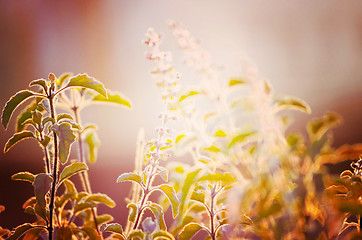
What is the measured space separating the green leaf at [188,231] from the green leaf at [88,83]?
14.5 inches

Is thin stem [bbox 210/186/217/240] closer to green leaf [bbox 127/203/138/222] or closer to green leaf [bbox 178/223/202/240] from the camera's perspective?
green leaf [bbox 178/223/202/240]

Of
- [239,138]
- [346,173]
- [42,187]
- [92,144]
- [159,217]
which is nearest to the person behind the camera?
[239,138]

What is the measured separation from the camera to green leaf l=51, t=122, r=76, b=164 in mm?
681

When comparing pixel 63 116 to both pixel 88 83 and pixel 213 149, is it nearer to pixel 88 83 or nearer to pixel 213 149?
pixel 88 83

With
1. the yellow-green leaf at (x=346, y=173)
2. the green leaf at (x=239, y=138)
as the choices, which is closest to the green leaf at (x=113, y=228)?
the green leaf at (x=239, y=138)

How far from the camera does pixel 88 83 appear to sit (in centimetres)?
76

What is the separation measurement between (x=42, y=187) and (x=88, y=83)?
25 centimetres

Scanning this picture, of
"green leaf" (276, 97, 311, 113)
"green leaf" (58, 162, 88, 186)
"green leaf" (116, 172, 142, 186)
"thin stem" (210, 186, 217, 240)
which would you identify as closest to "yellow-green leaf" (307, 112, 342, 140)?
"green leaf" (276, 97, 311, 113)

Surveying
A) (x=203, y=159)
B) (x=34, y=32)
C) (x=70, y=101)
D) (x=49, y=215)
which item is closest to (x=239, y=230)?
(x=203, y=159)

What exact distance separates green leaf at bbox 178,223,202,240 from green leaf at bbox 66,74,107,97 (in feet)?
1.21

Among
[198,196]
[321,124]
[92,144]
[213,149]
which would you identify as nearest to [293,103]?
[321,124]

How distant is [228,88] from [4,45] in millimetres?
5141

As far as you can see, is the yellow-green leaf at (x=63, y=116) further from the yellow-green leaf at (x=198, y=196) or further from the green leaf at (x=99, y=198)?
the yellow-green leaf at (x=198, y=196)

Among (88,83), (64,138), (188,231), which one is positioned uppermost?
(88,83)
